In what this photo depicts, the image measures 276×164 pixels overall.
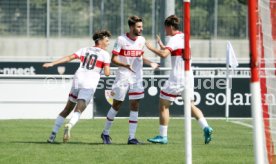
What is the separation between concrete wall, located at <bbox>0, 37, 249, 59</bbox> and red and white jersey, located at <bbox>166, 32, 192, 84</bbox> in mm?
17448

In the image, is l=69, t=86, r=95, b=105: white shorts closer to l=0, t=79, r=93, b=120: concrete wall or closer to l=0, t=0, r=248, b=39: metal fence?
l=0, t=79, r=93, b=120: concrete wall

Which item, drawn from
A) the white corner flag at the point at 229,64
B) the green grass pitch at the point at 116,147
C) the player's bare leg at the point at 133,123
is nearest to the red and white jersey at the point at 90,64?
the player's bare leg at the point at 133,123

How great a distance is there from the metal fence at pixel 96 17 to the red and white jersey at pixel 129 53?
1700cm

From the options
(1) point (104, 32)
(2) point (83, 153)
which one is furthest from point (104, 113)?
(2) point (83, 153)

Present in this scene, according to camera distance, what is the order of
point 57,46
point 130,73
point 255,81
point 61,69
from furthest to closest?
point 57,46, point 61,69, point 130,73, point 255,81

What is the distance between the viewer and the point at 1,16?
32.5m

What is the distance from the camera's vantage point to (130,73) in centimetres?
1482

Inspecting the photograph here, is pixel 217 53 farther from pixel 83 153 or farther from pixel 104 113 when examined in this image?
pixel 83 153

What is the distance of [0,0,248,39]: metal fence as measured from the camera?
3186cm

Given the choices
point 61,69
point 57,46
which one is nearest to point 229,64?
point 61,69

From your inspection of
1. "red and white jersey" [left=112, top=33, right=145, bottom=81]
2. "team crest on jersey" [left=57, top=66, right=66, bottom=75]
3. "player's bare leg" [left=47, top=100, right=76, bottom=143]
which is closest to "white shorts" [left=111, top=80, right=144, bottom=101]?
"red and white jersey" [left=112, top=33, right=145, bottom=81]

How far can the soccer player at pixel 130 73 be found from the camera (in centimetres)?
1458

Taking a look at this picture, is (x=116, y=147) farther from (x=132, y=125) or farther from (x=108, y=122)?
(x=108, y=122)

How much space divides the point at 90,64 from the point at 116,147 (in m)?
1.86
